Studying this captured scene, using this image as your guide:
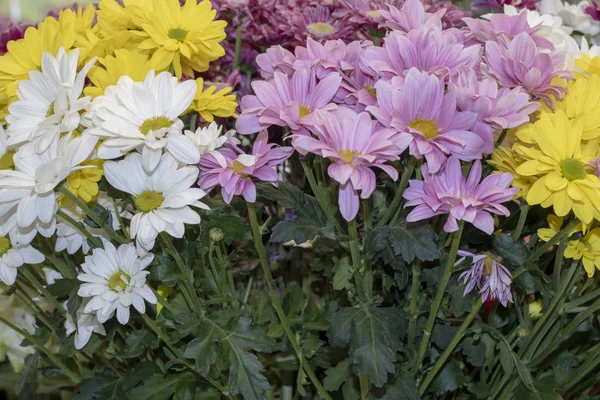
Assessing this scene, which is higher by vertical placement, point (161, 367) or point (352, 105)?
point (352, 105)

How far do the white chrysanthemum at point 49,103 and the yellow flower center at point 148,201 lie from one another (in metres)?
0.07

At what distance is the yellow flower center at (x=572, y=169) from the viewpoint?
0.51 m

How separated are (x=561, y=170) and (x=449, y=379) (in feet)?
0.74

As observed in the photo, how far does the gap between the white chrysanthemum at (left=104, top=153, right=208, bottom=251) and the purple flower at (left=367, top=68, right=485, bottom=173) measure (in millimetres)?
146

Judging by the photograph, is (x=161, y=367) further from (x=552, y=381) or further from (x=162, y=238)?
(x=552, y=381)

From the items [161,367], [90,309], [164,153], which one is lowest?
[161,367]

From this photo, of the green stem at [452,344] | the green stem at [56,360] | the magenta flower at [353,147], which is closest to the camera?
the magenta flower at [353,147]

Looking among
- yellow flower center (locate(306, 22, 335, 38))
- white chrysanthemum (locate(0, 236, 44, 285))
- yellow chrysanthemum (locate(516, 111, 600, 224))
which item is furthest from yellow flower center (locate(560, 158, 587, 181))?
white chrysanthemum (locate(0, 236, 44, 285))

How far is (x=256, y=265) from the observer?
781 mm

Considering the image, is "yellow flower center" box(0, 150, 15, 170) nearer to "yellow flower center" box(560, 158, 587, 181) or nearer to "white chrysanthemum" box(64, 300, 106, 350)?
"white chrysanthemum" box(64, 300, 106, 350)

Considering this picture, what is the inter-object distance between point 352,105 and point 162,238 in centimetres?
19

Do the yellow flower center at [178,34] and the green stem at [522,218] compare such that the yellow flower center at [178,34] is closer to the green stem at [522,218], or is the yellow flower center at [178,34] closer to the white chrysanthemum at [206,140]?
the white chrysanthemum at [206,140]

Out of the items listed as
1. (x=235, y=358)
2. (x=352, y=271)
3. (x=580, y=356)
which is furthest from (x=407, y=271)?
(x=580, y=356)

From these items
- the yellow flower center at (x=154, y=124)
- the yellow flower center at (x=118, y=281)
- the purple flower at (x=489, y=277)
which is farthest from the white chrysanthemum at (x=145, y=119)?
the purple flower at (x=489, y=277)
